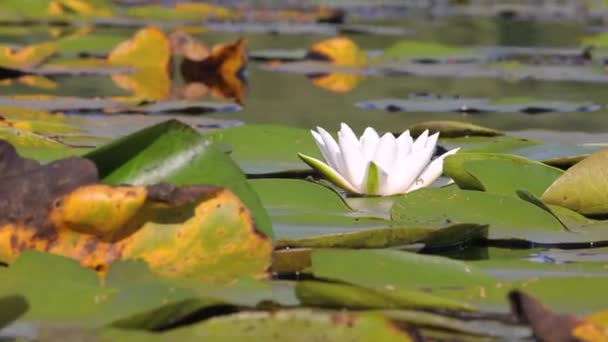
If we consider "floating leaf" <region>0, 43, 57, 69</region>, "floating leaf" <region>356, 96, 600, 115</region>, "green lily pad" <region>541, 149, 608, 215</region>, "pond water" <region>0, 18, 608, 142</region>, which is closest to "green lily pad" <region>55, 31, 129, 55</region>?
"pond water" <region>0, 18, 608, 142</region>

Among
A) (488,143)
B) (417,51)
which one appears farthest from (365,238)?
(417,51)

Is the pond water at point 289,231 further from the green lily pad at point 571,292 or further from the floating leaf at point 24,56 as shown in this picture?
the floating leaf at point 24,56

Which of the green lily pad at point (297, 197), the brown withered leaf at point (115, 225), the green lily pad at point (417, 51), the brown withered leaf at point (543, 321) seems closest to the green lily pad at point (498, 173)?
the green lily pad at point (297, 197)

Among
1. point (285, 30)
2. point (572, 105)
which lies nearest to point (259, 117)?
point (572, 105)

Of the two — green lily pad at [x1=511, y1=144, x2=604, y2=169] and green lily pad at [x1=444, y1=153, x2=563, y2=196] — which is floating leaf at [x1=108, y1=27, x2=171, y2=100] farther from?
green lily pad at [x1=444, y1=153, x2=563, y2=196]

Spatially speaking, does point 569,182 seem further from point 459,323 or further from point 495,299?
point 459,323
